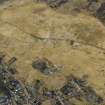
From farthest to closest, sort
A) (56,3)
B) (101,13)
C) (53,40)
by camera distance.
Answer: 1. (56,3)
2. (101,13)
3. (53,40)

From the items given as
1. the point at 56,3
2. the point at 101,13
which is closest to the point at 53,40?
the point at 101,13

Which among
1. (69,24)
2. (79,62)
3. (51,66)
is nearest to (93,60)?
(79,62)

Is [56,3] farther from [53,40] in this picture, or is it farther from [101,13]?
[53,40]

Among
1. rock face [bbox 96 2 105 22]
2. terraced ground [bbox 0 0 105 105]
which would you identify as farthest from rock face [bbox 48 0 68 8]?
rock face [bbox 96 2 105 22]

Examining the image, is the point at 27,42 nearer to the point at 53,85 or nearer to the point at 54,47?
the point at 54,47

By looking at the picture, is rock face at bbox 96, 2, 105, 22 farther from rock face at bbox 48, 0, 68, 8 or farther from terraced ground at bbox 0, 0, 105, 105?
rock face at bbox 48, 0, 68, 8

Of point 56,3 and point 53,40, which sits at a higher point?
point 56,3

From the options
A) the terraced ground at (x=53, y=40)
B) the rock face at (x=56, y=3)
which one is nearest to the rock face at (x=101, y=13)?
the terraced ground at (x=53, y=40)

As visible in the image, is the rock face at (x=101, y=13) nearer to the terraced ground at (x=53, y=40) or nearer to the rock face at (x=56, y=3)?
the terraced ground at (x=53, y=40)
